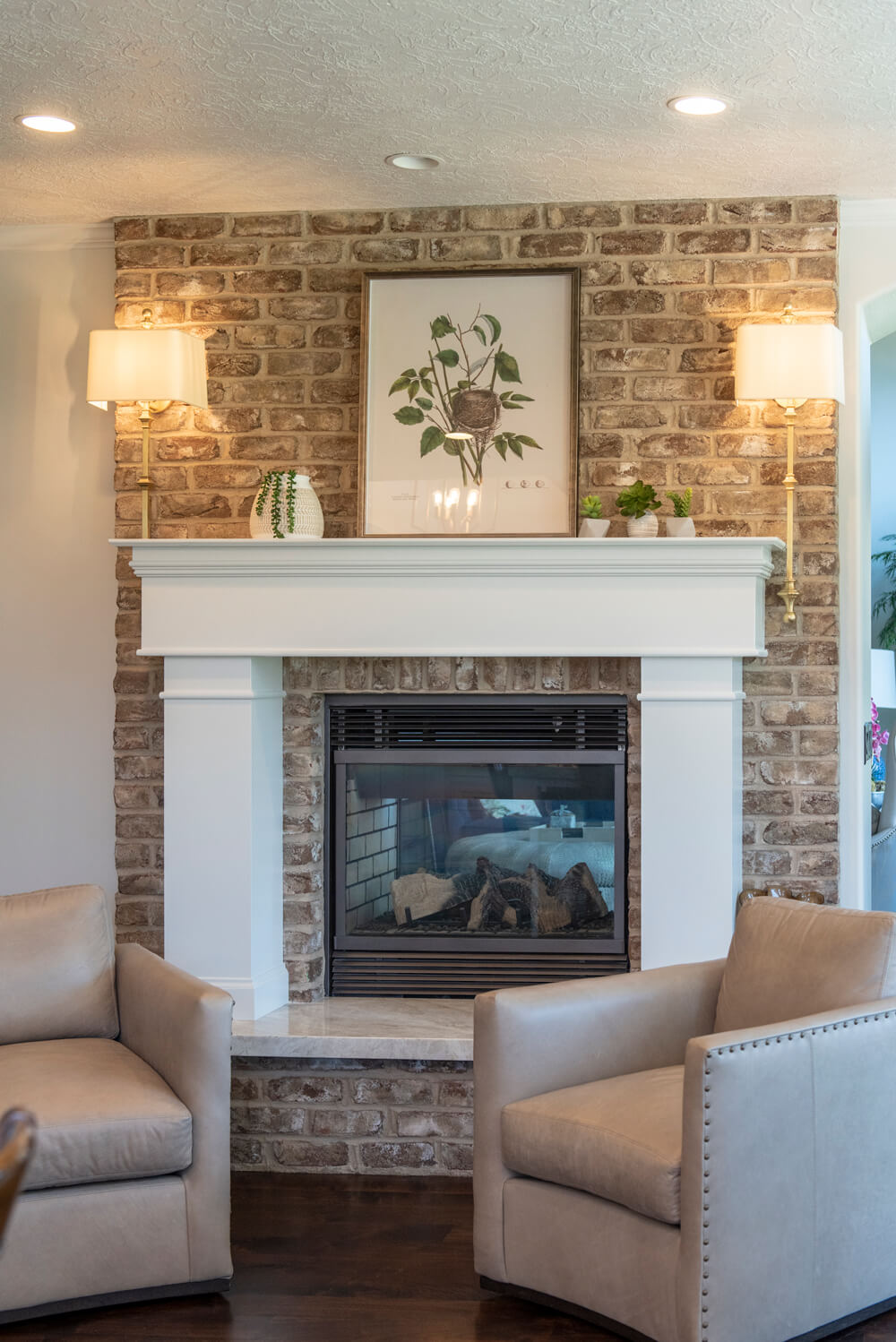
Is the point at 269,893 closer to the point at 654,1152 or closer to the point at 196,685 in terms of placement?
the point at 196,685

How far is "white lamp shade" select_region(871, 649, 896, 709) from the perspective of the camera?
6.45m

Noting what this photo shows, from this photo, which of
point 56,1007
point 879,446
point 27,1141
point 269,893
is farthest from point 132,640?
point 879,446

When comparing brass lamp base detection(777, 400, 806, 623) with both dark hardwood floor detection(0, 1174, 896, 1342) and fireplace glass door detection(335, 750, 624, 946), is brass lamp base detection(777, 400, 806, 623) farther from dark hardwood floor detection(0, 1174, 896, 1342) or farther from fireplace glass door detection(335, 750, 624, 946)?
dark hardwood floor detection(0, 1174, 896, 1342)

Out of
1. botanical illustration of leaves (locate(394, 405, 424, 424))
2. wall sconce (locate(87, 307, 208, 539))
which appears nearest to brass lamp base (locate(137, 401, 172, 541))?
wall sconce (locate(87, 307, 208, 539))

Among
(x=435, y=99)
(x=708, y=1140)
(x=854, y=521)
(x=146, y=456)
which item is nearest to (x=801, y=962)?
(x=708, y=1140)

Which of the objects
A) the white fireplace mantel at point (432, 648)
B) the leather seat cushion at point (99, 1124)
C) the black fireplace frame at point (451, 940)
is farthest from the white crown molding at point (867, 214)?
the leather seat cushion at point (99, 1124)

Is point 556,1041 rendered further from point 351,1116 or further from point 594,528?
point 594,528

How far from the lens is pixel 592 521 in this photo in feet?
12.9

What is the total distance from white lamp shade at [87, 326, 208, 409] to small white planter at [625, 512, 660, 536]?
1.35 metres

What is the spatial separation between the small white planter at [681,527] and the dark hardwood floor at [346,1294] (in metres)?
1.90

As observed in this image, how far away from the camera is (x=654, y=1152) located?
2.57 metres

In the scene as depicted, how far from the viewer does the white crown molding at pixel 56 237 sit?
14.3 ft

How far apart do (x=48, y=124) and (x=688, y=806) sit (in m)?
2.47

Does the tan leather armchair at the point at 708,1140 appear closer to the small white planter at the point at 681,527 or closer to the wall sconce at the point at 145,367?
the small white planter at the point at 681,527
